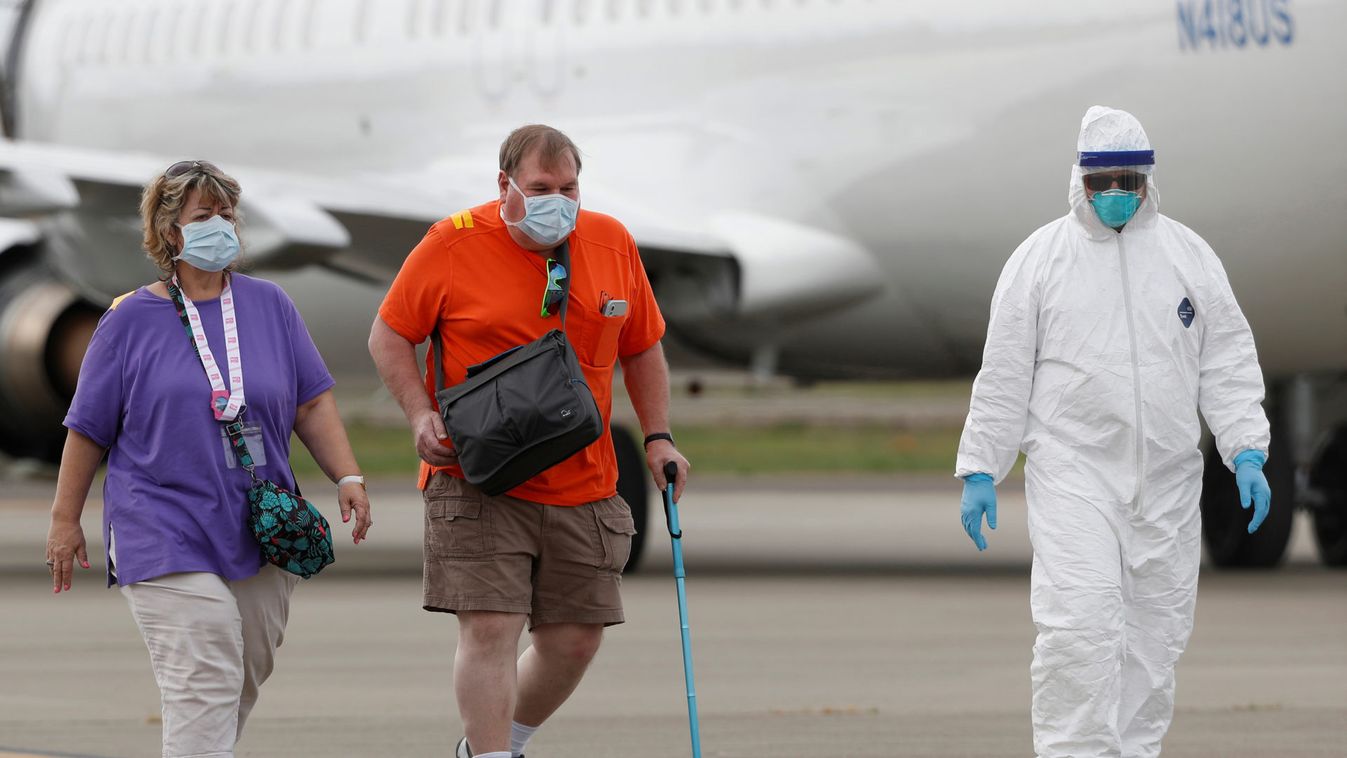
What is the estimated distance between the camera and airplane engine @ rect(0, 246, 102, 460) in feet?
48.9

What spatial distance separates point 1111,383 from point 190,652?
89.2 inches

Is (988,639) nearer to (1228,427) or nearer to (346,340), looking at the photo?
(1228,427)

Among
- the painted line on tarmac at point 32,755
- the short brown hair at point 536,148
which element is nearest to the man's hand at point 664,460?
the short brown hair at point 536,148

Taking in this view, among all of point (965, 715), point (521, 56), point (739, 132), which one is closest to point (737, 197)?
point (739, 132)

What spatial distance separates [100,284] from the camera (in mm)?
13133

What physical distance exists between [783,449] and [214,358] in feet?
105

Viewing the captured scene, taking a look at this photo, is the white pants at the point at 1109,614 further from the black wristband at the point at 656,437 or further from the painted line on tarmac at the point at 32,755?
the painted line on tarmac at the point at 32,755

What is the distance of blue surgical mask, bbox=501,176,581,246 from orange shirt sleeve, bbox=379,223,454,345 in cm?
21

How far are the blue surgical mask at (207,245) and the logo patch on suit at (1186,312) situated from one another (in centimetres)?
230

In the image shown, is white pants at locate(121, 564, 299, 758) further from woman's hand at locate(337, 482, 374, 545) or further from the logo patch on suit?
the logo patch on suit

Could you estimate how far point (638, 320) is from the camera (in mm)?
5773

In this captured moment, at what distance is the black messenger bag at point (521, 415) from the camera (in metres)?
5.32

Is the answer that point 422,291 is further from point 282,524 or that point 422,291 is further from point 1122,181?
point 1122,181

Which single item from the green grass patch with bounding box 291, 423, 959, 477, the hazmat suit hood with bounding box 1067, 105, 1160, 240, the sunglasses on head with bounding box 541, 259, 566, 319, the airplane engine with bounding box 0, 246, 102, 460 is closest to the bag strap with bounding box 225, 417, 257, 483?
the sunglasses on head with bounding box 541, 259, 566, 319
